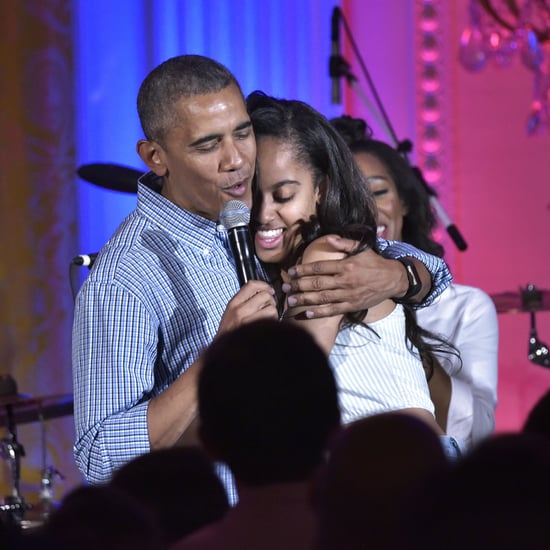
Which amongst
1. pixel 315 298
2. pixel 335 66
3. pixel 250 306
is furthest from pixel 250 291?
pixel 335 66

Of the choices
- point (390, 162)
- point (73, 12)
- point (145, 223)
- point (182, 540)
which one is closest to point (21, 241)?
point (73, 12)

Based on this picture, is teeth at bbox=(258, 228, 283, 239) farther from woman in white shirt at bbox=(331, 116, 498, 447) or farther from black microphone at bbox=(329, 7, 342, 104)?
black microphone at bbox=(329, 7, 342, 104)

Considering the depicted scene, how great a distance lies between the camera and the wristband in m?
2.03

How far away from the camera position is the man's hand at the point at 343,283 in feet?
5.94

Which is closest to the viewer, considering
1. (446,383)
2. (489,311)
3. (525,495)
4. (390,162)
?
(525,495)

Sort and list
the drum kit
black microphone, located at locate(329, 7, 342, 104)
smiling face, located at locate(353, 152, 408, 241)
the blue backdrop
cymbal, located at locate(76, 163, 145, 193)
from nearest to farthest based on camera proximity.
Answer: cymbal, located at locate(76, 163, 145, 193) → the drum kit → smiling face, located at locate(353, 152, 408, 241) → black microphone, located at locate(329, 7, 342, 104) → the blue backdrop

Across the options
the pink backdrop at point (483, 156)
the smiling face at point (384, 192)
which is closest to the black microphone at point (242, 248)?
the smiling face at point (384, 192)

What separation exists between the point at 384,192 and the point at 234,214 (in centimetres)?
137

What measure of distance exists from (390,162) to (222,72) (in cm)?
129

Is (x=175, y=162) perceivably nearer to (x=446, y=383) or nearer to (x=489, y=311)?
(x=446, y=383)

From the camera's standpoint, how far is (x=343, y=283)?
6.06 ft

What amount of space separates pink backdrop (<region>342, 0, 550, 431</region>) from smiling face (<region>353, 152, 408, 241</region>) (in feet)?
8.02

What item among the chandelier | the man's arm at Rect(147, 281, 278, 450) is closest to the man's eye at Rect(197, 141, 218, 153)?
the man's arm at Rect(147, 281, 278, 450)

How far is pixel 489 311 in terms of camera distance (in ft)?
9.57
